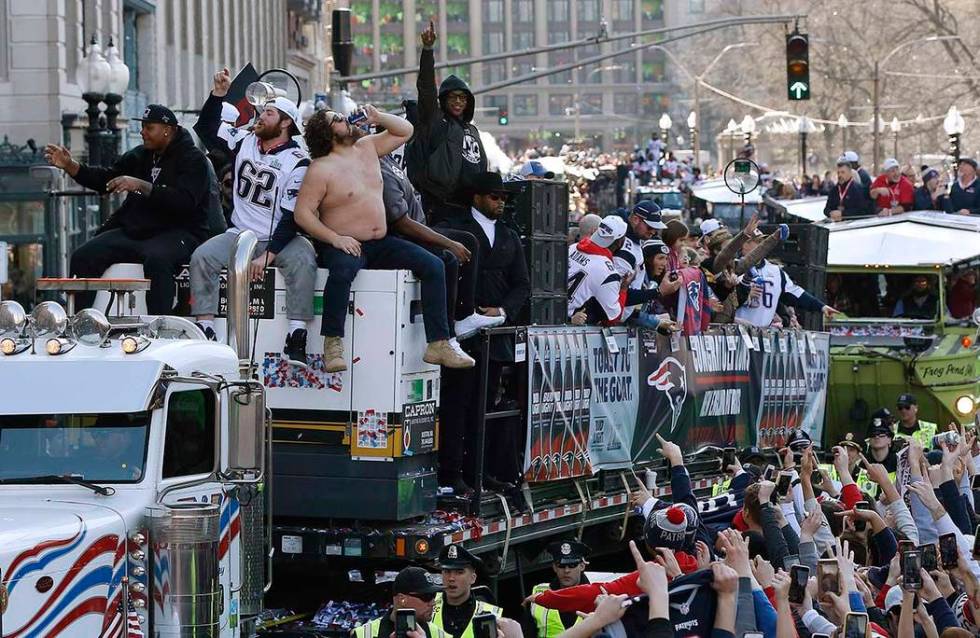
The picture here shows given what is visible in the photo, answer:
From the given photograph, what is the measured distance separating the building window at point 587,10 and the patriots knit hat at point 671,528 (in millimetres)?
182706

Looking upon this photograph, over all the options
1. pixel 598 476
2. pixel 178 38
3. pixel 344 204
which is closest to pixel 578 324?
pixel 598 476

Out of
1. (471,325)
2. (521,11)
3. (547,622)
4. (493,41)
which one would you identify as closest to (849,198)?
(471,325)

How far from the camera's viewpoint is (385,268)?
11984mm

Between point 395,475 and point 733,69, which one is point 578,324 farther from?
point 733,69

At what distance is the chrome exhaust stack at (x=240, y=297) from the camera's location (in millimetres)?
10344

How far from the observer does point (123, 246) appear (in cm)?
1240

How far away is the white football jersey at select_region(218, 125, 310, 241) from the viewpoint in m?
12.4

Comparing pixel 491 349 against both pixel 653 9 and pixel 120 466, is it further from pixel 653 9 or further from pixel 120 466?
pixel 653 9

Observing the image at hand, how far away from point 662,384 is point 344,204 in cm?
441

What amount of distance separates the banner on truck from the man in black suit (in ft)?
0.83

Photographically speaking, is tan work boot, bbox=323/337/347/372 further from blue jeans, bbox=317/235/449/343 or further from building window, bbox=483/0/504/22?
building window, bbox=483/0/504/22

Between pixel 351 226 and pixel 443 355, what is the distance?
3.14 ft

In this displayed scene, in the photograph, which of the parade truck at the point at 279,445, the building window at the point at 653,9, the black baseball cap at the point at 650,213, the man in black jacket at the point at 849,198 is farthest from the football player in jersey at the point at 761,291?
the building window at the point at 653,9

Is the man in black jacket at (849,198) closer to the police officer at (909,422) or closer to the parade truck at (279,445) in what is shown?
the police officer at (909,422)
